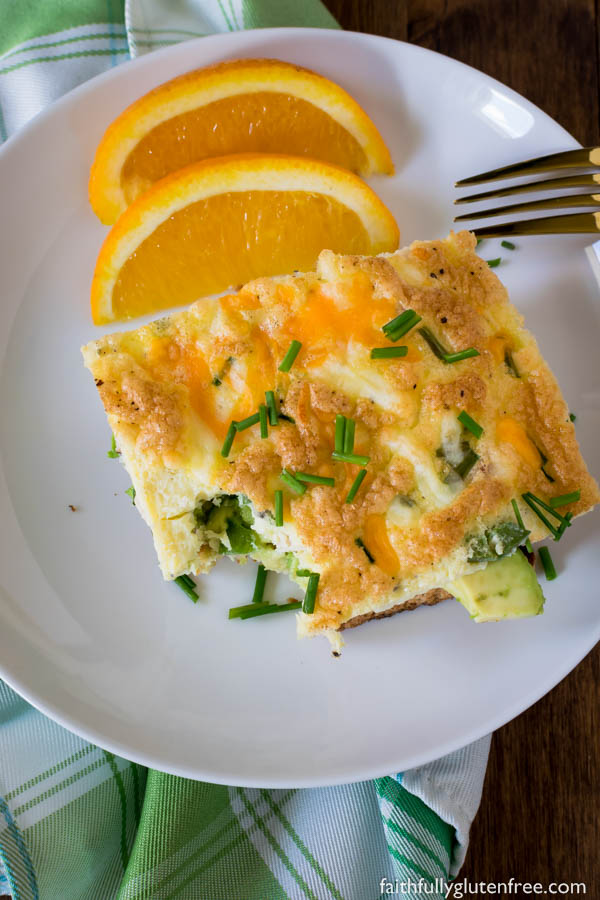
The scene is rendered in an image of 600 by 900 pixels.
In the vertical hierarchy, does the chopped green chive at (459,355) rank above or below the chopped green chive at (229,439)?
below

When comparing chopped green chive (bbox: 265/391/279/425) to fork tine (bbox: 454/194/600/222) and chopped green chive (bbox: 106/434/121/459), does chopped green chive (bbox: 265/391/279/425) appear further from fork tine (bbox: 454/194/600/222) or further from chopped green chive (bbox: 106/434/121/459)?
fork tine (bbox: 454/194/600/222)

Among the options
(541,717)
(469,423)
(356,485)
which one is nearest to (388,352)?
(469,423)

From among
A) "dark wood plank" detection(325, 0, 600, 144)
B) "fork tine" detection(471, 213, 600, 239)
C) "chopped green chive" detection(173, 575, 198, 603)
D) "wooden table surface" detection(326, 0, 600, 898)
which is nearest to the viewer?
"chopped green chive" detection(173, 575, 198, 603)

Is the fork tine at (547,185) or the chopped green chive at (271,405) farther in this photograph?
the fork tine at (547,185)

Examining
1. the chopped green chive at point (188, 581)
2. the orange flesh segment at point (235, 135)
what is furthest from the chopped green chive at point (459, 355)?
the chopped green chive at point (188, 581)

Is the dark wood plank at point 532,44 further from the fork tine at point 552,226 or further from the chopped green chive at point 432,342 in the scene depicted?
the chopped green chive at point 432,342

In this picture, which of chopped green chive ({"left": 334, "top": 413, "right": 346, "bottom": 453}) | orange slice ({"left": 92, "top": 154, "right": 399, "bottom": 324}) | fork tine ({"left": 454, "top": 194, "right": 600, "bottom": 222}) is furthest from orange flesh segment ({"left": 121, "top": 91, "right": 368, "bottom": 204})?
chopped green chive ({"left": 334, "top": 413, "right": 346, "bottom": 453})
